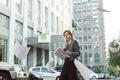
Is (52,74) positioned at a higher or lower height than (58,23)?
lower

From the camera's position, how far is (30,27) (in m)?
42.3

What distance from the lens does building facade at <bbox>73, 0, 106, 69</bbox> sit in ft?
470

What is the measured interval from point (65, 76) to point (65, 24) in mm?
62793

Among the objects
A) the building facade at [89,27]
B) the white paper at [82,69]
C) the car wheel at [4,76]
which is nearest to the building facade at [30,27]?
the car wheel at [4,76]

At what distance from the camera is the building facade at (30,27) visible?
1336 inches

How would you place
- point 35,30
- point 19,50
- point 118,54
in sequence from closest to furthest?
point 19,50 → point 35,30 → point 118,54

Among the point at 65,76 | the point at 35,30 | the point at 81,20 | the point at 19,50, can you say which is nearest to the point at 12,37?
the point at 35,30

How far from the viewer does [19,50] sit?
18.7 m

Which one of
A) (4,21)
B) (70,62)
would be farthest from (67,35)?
(4,21)

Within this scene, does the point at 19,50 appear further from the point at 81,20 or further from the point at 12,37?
the point at 81,20

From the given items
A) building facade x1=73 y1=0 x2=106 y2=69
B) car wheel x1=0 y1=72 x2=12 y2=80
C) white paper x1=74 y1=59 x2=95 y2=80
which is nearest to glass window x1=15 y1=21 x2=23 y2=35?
car wheel x1=0 y1=72 x2=12 y2=80

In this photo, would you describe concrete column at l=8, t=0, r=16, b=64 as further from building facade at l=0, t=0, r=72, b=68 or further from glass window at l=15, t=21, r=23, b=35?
glass window at l=15, t=21, r=23, b=35

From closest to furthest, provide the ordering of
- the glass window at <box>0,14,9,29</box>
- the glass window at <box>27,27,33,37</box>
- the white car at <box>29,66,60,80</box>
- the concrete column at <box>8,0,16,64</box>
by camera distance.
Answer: the white car at <box>29,66,60,80</box>, the glass window at <box>0,14,9,29</box>, the concrete column at <box>8,0,16,64</box>, the glass window at <box>27,27,33,37</box>

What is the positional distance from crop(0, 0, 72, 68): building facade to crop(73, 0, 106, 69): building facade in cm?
8163
